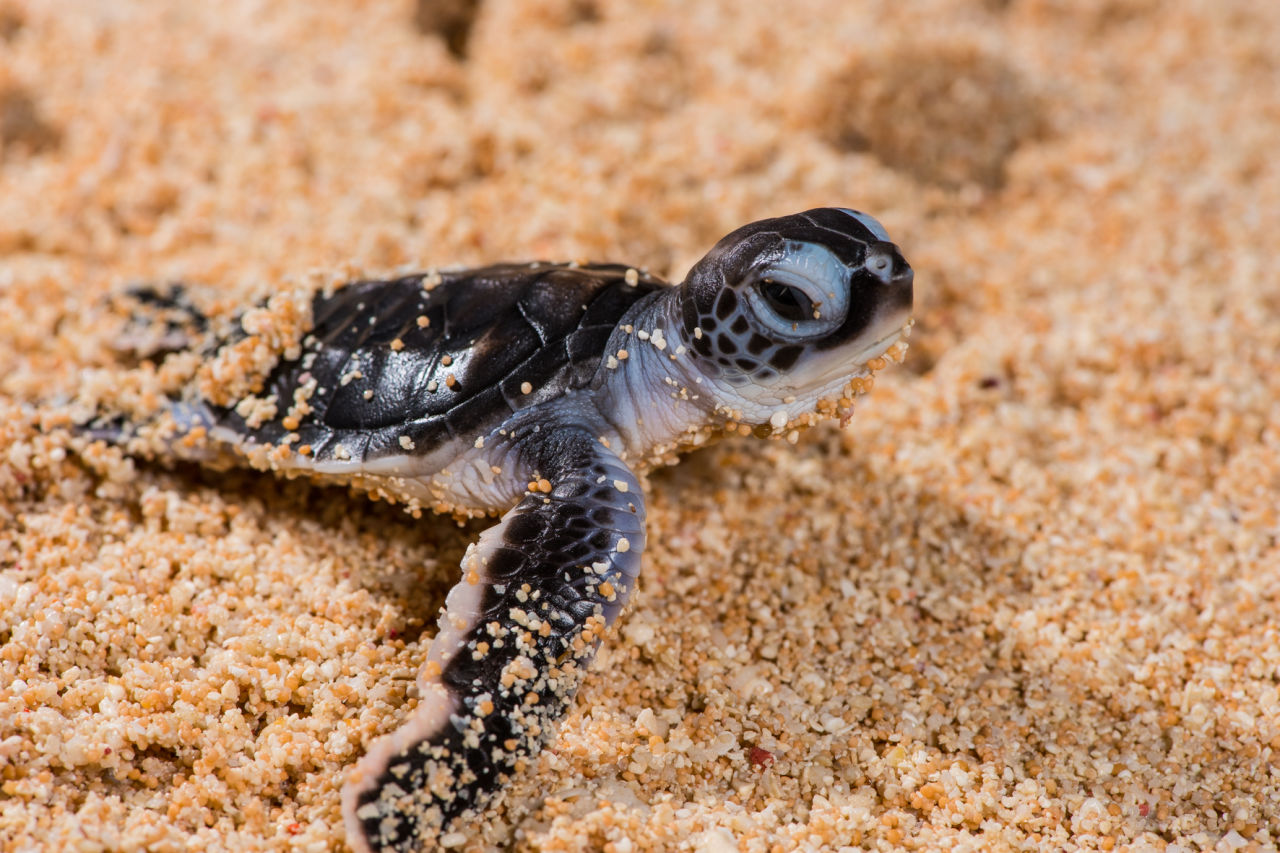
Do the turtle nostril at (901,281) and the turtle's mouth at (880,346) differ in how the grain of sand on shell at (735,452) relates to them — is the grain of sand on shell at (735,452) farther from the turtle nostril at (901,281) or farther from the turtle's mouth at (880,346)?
the turtle nostril at (901,281)

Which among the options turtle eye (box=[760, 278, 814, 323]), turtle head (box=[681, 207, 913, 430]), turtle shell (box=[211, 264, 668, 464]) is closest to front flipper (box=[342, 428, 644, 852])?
turtle shell (box=[211, 264, 668, 464])

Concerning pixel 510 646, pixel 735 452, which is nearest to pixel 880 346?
pixel 735 452

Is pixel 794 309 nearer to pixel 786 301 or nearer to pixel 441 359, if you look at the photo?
pixel 786 301

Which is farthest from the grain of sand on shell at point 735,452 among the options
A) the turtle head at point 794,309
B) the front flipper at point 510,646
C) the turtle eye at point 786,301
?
the turtle eye at point 786,301

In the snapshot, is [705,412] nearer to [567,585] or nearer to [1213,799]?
[567,585]

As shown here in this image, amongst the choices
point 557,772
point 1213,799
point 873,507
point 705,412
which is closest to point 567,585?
point 557,772

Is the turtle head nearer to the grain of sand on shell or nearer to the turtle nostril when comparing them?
the turtle nostril
